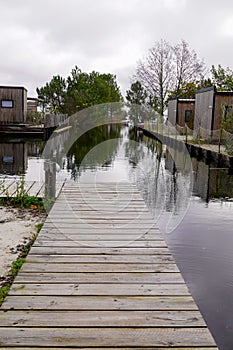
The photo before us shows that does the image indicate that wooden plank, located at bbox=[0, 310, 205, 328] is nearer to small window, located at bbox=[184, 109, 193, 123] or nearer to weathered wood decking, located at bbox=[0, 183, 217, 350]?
weathered wood decking, located at bbox=[0, 183, 217, 350]

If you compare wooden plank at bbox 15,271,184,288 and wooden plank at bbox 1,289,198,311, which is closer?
wooden plank at bbox 1,289,198,311

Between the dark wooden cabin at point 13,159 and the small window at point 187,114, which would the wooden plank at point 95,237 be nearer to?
the dark wooden cabin at point 13,159

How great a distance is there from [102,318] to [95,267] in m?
0.90

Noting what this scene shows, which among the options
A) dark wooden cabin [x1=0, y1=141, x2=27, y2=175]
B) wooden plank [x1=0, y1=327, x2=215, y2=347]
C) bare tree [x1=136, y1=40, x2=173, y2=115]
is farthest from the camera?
bare tree [x1=136, y1=40, x2=173, y2=115]

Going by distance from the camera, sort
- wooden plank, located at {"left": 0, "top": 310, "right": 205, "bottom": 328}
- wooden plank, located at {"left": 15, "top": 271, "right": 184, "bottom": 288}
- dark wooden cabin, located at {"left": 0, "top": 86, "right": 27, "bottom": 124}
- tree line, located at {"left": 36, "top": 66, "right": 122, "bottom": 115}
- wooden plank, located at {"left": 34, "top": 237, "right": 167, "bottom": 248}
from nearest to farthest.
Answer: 1. wooden plank, located at {"left": 0, "top": 310, "right": 205, "bottom": 328}
2. wooden plank, located at {"left": 15, "top": 271, "right": 184, "bottom": 288}
3. wooden plank, located at {"left": 34, "top": 237, "right": 167, "bottom": 248}
4. dark wooden cabin, located at {"left": 0, "top": 86, "right": 27, "bottom": 124}
5. tree line, located at {"left": 36, "top": 66, "right": 122, "bottom": 115}

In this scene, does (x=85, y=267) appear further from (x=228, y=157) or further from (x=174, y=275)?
(x=228, y=157)

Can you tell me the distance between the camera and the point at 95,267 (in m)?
3.45

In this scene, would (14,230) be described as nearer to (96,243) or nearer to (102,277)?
(96,243)

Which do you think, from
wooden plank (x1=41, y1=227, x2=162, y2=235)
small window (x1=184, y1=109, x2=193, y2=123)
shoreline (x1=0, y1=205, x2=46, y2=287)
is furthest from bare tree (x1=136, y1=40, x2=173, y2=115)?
wooden plank (x1=41, y1=227, x2=162, y2=235)

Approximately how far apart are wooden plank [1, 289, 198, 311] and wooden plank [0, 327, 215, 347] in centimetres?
26

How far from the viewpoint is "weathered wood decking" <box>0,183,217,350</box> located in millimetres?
2354

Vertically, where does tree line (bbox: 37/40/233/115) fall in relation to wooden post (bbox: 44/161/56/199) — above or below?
above

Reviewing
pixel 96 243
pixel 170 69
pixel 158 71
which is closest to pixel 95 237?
pixel 96 243

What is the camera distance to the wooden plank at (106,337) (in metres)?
2.30
